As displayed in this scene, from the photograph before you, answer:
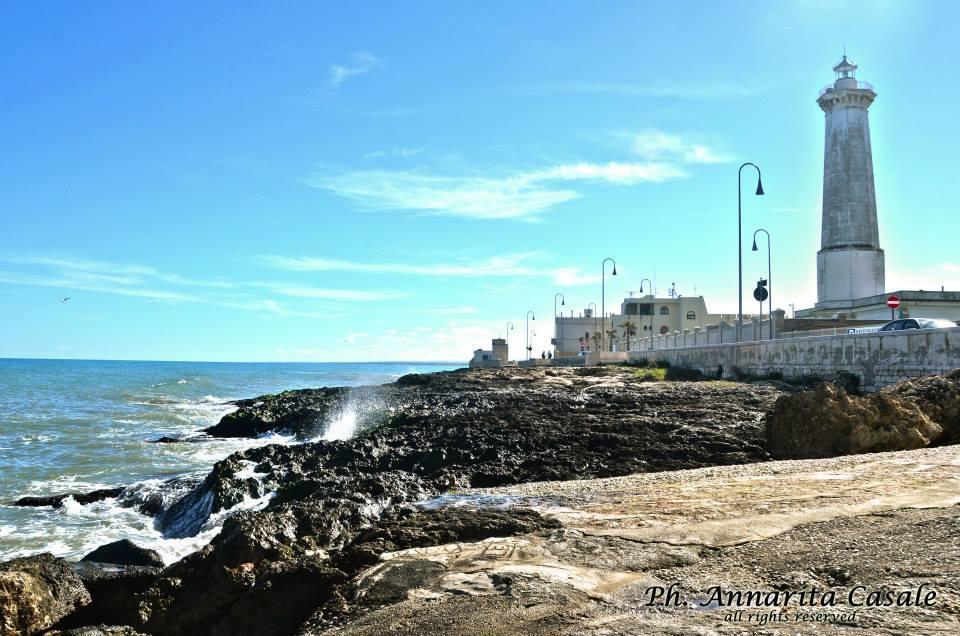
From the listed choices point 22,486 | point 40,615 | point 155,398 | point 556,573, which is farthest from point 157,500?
point 155,398

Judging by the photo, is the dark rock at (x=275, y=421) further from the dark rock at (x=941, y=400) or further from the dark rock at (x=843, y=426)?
the dark rock at (x=941, y=400)

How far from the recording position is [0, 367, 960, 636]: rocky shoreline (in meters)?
5.62

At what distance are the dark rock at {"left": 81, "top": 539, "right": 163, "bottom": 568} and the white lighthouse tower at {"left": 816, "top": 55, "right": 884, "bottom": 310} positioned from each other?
148ft

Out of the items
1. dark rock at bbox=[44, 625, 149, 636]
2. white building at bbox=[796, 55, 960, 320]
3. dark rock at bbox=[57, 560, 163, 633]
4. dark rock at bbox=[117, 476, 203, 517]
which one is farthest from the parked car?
white building at bbox=[796, 55, 960, 320]

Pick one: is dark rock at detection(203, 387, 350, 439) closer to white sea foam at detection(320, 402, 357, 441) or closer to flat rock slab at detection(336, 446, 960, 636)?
white sea foam at detection(320, 402, 357, 441)

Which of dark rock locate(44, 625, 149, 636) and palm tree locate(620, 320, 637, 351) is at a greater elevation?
palm tree locate(620, 320, 637, 351)

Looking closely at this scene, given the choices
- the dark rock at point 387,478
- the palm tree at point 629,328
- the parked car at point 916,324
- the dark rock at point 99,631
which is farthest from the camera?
the palm tree at point 629,328

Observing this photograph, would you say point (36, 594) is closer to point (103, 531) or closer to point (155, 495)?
point (103, 531)

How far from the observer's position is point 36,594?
6.64 m

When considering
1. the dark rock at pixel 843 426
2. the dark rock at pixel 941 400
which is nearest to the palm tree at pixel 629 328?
the dark rock at pixel 941 400

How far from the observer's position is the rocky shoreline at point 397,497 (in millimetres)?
5617

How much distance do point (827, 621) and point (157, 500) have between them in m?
12.1

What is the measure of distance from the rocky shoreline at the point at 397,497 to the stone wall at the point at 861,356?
1887 mm

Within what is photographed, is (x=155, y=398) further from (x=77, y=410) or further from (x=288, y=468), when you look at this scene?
(x=288, y=468)
